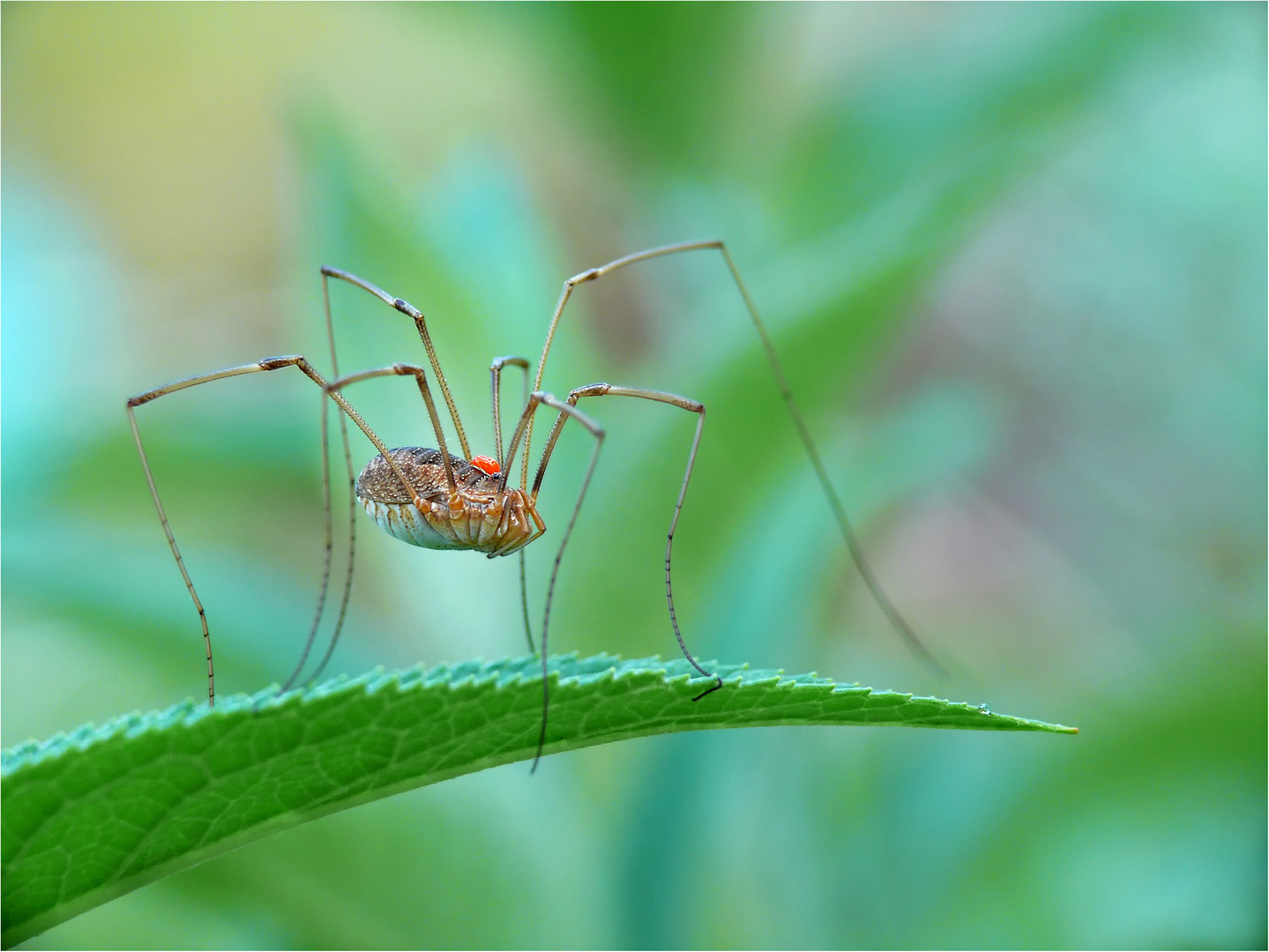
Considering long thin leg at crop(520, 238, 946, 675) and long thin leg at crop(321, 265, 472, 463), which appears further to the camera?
long thin leg at crop(321, 265, 472, 463)

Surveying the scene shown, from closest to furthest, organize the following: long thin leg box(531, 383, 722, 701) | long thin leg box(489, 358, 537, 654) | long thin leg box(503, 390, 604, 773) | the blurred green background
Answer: long thin leg box(503, 390, 604, 773) → long thin leg box(531, 383, 722, 701) → the blurred green background → long thin leg box(489, 358, 537, 654)

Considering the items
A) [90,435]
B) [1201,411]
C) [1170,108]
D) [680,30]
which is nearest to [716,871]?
[90,435]

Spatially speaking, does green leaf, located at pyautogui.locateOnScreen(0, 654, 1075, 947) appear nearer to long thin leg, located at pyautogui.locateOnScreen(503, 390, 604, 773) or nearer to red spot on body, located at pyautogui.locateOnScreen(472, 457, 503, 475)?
long thin leg, located at pyautogui.locateOnScreen(503, 390, 604, 773)

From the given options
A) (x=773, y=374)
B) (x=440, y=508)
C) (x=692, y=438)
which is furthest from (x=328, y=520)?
(x=773, y=374)

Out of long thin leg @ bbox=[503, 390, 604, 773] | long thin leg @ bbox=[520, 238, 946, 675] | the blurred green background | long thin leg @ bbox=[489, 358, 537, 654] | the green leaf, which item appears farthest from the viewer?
long thin leg @ bbox=[489, 358, 537, 654]

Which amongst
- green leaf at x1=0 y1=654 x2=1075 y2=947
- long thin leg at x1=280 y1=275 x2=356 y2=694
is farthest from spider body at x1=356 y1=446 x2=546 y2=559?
green leaf at x1=0 y1=654 x2=1075 y2=947

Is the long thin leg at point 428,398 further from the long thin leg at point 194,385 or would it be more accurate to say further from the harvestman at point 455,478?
the long thin leg at point 194,385
